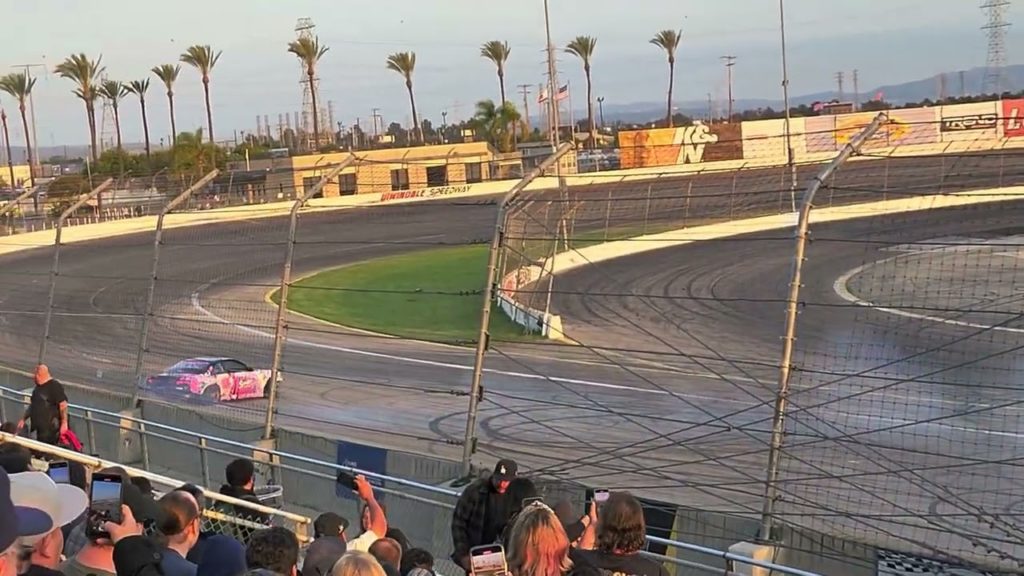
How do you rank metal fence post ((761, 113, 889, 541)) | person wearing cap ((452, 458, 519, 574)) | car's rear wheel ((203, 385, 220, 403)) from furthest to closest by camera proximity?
car's rear wheel ((203, 385, 220, 403))
metal fence post ((761, 113, 889, 541))
person wearing cap ((452, 458, 519, 574))

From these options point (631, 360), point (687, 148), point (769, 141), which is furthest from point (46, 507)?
point (769, 141)

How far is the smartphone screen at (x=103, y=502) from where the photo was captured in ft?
14.9

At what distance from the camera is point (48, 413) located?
1016 centimetres

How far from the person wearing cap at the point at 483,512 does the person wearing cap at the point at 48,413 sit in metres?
5.16

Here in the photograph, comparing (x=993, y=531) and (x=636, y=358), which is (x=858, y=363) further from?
(x=993, y=531)

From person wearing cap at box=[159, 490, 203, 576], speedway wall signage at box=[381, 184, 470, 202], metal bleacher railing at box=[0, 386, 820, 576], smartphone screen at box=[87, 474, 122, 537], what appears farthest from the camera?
speedway wall signage at box=[381, 184, 470, 202]

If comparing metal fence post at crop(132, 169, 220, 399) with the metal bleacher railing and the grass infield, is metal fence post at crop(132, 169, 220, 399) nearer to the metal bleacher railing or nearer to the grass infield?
the metal bleacher railing

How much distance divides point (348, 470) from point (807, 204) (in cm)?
339

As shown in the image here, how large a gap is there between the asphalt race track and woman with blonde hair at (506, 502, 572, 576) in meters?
2.41

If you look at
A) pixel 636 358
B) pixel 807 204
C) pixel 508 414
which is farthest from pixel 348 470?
pixel 636 358

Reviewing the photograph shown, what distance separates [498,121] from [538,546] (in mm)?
77628

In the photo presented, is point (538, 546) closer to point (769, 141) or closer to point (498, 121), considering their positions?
point (769, 141)

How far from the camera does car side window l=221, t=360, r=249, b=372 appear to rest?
17859mm

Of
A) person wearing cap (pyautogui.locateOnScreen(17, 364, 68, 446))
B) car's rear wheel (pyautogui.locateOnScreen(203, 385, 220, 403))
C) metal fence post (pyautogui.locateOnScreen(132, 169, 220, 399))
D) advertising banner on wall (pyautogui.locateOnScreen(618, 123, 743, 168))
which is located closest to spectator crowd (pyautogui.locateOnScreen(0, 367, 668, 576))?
person wearing cap (pyautogui.locateOnScreen(17, 364, 68, 446))
